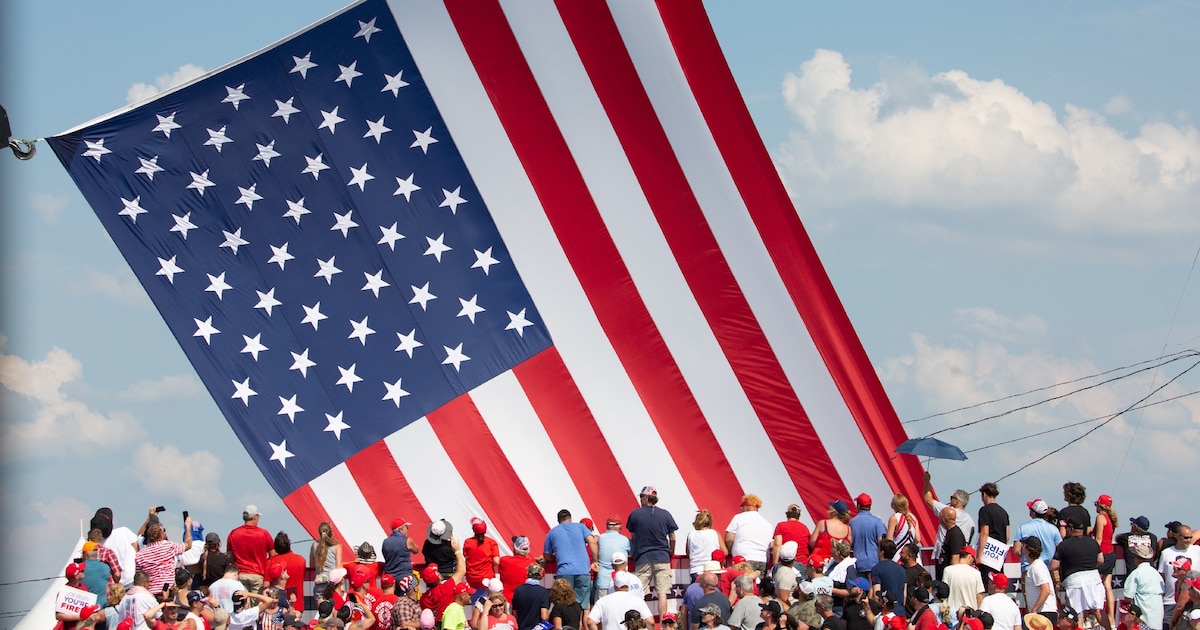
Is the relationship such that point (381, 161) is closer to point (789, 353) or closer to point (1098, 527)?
point (789, 353)

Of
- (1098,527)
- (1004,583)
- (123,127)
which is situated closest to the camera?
(1004,583)

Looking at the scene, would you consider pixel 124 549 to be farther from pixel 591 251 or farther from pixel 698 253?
pixel 698 253

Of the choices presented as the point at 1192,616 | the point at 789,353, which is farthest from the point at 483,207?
the point at 1192,616

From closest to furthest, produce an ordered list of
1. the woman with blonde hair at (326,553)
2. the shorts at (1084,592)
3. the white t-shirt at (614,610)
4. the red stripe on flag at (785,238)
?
1. the white t-shirt at (614,610)
2. the shorts at (1084,592)
3. the woman with blonde hair at (326,553)
4. the red stripe on flag at (785,238)

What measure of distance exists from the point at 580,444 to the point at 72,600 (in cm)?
634

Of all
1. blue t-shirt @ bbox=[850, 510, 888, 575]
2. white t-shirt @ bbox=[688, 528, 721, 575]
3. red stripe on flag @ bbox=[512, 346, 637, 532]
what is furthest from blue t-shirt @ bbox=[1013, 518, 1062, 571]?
red stripe on flag @ bbox=[512, 346, 637, 532]

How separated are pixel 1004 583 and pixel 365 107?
9.56 meters

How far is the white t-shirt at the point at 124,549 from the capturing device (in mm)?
15492

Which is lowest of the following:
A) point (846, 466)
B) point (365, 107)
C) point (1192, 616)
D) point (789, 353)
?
point (1192, 616)

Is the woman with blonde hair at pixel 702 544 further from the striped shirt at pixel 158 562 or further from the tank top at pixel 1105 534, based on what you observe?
the striped shirt at pixel 158 562

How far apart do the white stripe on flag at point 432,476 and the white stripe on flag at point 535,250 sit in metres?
1.73

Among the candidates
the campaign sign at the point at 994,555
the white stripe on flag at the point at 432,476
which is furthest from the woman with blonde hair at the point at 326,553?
the campaign sign at the point at 994,555

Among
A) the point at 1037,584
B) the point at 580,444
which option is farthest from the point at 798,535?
the point at 580,444

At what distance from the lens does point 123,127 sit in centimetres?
1842
